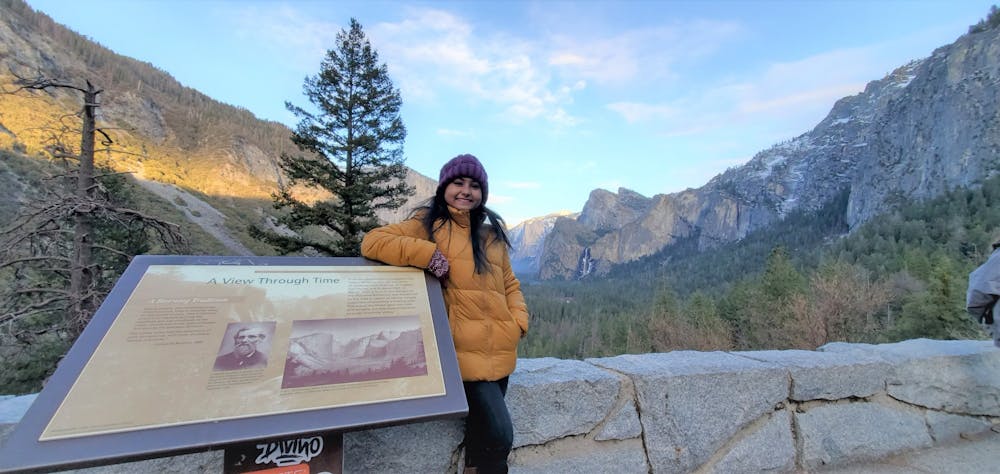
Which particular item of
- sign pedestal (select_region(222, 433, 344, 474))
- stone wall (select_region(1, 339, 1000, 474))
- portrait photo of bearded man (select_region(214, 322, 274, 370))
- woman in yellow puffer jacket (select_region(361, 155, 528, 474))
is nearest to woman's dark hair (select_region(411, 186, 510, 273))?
woman in yellow puffer jacket (select_region(361, 155, 528, 474))

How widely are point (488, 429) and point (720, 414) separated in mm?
1431

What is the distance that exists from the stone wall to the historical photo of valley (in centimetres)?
52

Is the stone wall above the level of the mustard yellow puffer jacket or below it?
below

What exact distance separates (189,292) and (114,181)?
1224cm

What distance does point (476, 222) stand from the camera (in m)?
2.21

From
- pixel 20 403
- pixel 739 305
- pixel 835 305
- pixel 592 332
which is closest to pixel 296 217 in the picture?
pixel 20 403

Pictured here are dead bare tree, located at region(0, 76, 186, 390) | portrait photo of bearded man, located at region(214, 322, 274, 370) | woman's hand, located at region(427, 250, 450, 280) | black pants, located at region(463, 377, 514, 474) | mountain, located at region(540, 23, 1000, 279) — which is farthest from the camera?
mountain, located at region(540, 23, 1000, 279)

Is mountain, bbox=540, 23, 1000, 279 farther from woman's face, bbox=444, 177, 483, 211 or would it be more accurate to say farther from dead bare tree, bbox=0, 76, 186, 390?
dead bare tree, bbox=0, 76, 186, 390

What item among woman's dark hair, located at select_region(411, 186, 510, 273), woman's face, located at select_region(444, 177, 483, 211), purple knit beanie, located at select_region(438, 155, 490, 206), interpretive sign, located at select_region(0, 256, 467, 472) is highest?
purple knit beanie, located at select_region(438, 155, 490, 206)

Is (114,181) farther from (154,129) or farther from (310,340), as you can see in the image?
(154,129)

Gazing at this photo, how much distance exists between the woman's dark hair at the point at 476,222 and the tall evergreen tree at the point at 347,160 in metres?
14.6

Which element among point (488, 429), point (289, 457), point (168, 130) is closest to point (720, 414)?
point (488, 429)

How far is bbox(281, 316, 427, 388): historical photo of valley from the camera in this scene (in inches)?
55.9

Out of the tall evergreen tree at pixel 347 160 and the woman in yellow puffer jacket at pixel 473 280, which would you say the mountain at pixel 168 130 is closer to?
the tall evergreen tree at pixel 347 160
